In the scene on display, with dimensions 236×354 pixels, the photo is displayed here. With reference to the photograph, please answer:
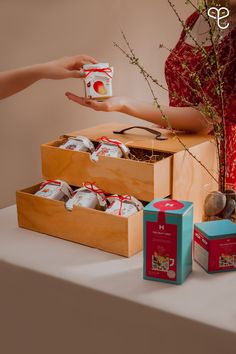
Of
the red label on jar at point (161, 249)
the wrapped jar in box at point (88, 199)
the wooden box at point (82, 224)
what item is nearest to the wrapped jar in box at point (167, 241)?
the red label on jar at point (161, 249)

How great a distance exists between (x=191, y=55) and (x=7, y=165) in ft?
2.85

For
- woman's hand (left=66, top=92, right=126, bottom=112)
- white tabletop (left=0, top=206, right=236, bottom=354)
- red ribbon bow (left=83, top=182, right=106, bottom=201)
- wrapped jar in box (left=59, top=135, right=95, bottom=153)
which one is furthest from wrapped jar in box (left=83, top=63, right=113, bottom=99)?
white tabletop (left=0, top=206, right=236, bottom=354)

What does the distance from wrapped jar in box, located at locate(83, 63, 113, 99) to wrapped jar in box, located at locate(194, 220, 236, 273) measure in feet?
1.97

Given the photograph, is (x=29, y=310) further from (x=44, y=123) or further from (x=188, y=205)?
(x=44, y=123)

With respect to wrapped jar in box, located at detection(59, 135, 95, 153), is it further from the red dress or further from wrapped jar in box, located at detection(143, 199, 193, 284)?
wrapped jar in box, located at detection(143, 199, 193, 284)

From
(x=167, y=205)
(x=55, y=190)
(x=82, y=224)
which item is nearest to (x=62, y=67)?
(x=55, y=190)

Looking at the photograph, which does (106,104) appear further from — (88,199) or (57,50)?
(57,50)

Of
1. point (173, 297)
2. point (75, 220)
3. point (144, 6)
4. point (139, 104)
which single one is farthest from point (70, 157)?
point (144, 6)

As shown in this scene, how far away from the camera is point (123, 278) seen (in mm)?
1356

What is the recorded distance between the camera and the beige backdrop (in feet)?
7.01

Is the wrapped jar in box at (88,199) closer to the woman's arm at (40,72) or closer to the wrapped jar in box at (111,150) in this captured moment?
the wrapped jar in box at (111,150)

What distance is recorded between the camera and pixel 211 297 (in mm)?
1250

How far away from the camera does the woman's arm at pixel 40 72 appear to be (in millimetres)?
1924

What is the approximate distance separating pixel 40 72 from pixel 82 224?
672mm
